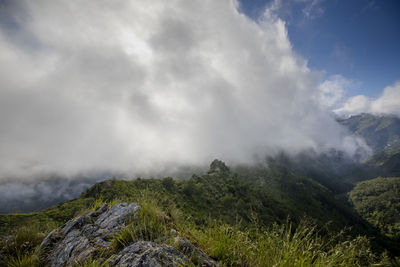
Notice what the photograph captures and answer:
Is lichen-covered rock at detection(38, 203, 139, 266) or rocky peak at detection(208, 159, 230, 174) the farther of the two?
rocky peak at detection(208, 159, 230, 174)

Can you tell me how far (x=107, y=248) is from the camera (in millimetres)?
3979

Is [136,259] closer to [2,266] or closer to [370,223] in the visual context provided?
[2,266]

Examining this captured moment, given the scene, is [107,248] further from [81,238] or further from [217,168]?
[217,168]

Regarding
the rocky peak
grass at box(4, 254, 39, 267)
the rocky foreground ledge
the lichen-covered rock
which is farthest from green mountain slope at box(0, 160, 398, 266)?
grass at box(4, 254, 39, 267)

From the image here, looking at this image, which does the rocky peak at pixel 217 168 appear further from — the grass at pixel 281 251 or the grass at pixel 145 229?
the grass at pixel 281 251

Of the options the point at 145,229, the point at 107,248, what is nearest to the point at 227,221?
the point at 145,229

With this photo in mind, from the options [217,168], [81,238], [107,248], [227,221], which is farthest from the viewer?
[217,168]

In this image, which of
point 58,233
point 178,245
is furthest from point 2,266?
point 178,245

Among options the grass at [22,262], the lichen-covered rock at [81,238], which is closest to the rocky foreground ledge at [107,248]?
the lichen-covered rock at [81,238]

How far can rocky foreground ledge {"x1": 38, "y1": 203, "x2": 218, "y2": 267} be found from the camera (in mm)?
3369

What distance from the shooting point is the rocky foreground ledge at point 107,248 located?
3.37 m

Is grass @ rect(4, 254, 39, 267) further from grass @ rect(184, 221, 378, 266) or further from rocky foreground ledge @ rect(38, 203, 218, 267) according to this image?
grass @ rect(184, 221, 378, 266)

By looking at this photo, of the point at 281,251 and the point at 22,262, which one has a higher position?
the point at 281,251

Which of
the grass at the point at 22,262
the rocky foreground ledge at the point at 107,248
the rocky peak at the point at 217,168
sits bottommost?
the grass at the point at 22,262
